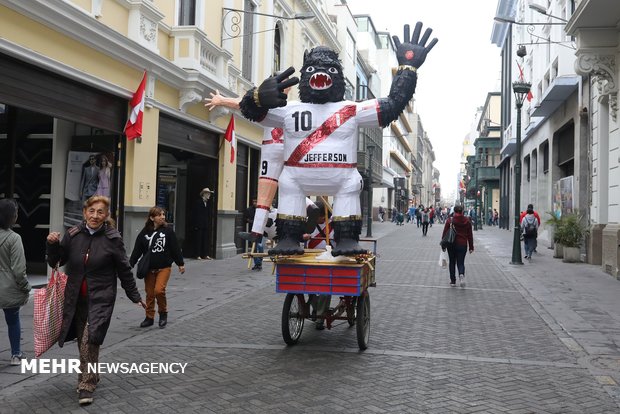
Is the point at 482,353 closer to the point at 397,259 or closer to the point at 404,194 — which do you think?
the point at 397,259

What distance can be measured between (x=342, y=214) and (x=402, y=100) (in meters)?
1.38

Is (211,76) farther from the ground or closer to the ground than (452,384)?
farther from the ground

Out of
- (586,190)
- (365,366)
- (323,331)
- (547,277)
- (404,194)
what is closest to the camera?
(365,366)

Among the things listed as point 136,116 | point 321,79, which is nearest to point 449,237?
point 321,79

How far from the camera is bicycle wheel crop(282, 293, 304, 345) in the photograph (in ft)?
21.0

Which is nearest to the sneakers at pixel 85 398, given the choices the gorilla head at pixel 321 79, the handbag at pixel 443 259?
the gorilla head at pixel 321 79

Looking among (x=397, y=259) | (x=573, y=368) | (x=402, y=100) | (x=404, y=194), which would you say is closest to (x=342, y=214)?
(x=402, y=100)

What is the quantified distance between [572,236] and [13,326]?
15.4 meters

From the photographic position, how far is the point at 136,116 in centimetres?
1152

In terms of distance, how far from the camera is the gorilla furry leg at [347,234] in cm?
598

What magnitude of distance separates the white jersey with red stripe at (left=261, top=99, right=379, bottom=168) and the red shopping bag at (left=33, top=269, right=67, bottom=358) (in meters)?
2.65

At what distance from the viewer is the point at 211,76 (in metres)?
14.5

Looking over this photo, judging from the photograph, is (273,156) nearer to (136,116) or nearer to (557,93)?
(136,116)

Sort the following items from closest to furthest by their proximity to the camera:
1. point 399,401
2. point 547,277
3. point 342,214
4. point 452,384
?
point 399,401
point 452,384
point 342,214
point 547,277
